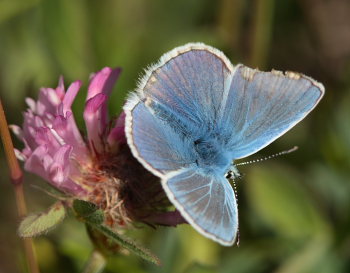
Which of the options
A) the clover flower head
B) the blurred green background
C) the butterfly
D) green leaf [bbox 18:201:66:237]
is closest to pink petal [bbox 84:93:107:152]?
the clover flower head

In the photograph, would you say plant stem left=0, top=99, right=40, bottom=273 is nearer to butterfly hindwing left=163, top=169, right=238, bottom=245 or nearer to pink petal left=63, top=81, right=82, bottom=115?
pink petal left=63, top=81, right=82, bottom=115

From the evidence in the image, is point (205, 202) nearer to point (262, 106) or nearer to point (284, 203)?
point (262, 106)

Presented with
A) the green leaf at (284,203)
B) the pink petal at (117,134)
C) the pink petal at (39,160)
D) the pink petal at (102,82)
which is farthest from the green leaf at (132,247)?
the green leaf at (284,203)

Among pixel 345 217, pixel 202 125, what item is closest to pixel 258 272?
pixel 345 217

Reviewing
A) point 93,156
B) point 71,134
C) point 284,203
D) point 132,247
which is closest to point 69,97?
point 71,134

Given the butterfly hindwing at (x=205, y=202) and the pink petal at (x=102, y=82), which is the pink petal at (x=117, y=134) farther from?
the butterfly hindwing at (x=205, y=202)
